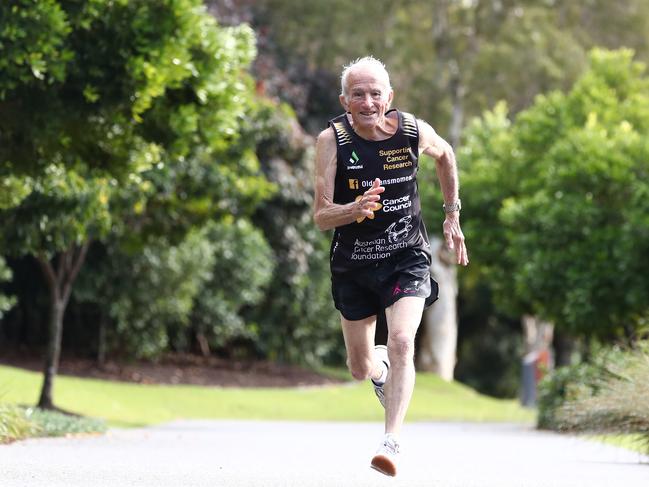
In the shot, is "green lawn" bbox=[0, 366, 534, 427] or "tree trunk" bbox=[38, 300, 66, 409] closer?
"tree trunk" bbox=[38, 300, 66, 409]

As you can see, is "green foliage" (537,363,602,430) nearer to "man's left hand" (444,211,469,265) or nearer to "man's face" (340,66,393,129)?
"man's left hand" (444,211,469,265)

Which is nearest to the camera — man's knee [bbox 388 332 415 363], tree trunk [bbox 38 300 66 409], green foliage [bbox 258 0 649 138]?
man's knee [bbox 388 332 415 363]

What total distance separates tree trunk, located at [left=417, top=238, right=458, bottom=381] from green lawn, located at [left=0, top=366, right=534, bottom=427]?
3.50 meters

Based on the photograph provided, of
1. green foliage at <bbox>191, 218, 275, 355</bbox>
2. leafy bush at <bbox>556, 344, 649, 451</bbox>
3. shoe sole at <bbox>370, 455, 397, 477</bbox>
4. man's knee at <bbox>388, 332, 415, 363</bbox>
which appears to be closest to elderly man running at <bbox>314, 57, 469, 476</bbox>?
man's knee at <bbox>388, 332, 415, 363</bbox>

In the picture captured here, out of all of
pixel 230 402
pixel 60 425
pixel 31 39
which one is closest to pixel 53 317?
pixel 60 425

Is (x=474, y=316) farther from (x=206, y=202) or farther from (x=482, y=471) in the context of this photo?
→ (x=482, y=471)

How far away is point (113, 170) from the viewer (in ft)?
46.3

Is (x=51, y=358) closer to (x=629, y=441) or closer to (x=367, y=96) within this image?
(x=629, y=441)

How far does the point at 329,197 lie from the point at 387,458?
4.72ft

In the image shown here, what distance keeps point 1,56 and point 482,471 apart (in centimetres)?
570

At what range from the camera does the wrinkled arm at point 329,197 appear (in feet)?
23.7

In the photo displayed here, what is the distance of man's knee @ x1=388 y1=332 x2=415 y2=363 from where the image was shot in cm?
745

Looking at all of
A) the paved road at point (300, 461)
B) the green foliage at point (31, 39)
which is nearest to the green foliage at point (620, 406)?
the paved road at point (300, 461)

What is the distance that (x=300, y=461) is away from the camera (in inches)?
411
